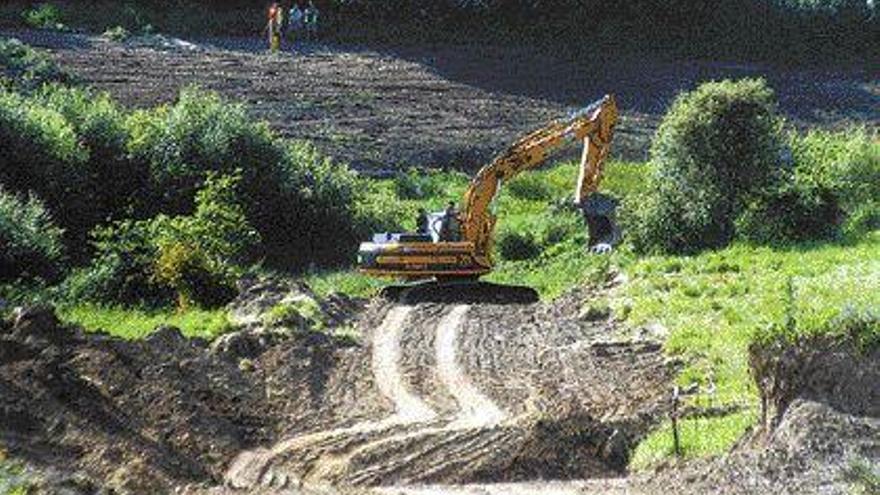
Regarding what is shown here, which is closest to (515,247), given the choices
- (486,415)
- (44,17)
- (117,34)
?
(486,415)

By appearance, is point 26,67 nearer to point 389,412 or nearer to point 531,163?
point 531,163

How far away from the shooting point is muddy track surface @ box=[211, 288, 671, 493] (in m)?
18.0

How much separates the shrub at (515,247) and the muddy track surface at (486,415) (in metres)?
10.9

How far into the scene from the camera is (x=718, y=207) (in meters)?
35.3

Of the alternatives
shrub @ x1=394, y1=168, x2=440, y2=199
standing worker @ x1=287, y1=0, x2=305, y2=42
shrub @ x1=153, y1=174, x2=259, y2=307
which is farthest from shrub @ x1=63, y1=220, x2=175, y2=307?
standing worker @ x1=287, y1=0, x2=305, y2=42

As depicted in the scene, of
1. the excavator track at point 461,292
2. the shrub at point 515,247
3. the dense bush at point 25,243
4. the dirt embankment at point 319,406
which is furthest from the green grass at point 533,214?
the dirt embankment at point 319,406

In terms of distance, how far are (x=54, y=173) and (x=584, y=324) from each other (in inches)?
615

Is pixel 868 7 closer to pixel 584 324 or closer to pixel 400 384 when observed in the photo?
pixel 584 324

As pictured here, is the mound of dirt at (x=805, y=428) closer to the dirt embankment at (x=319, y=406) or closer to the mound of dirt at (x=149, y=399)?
the dirt embankment at (x=319, y=406)

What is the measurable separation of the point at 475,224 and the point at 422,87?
26.9 metres

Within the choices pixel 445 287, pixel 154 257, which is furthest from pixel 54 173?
pixel 445 287

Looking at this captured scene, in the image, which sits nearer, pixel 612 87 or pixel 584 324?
pixel 584 324

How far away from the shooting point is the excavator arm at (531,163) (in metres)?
33.4

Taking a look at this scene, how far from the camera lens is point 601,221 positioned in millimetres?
37219
